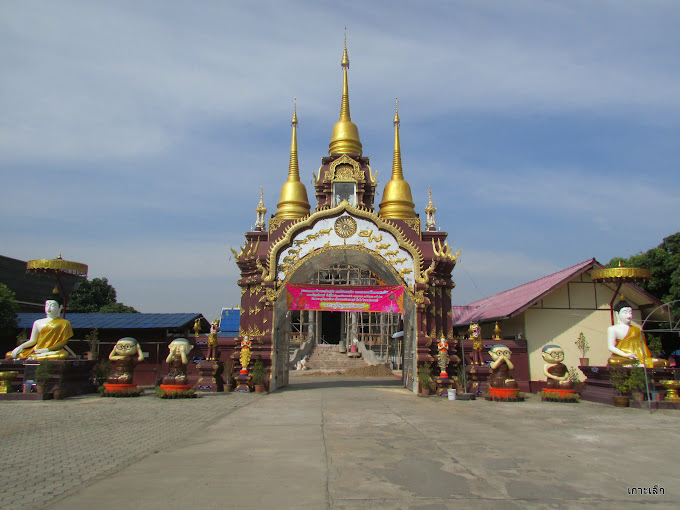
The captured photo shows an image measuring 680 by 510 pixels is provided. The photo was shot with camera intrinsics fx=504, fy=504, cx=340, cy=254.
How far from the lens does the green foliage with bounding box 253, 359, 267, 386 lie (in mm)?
18375

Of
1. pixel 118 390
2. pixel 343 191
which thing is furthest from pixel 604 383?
pixel 118 390

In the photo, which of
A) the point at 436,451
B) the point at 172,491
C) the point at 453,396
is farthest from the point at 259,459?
the point at 453,396

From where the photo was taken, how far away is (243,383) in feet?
61.1

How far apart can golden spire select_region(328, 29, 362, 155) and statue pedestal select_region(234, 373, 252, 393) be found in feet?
50.8

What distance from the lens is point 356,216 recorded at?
1978 cm

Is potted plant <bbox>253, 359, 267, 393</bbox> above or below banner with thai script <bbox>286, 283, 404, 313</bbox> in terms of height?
below

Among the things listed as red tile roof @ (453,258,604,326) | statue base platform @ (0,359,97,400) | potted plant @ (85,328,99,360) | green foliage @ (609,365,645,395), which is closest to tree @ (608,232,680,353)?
red tile roof @ (453,258,604,326)

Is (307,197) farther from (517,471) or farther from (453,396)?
(517,471)

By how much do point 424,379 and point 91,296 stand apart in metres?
34.9

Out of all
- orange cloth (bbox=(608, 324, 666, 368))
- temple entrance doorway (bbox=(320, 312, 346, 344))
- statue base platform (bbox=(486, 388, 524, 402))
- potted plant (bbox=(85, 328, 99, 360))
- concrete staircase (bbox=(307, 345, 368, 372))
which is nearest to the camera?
orange cloth (bbox=(608, 324, 666, 368))

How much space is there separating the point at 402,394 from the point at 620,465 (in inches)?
458

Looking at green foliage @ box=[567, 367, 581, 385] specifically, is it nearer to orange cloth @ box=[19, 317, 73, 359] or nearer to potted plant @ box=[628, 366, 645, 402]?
potted plant @ box=[628, 366, 645, 402]

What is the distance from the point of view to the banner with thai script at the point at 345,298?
1922 centimetres

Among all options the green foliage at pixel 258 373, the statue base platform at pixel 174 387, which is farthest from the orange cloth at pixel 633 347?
the statue base platform at pixel 174 387
